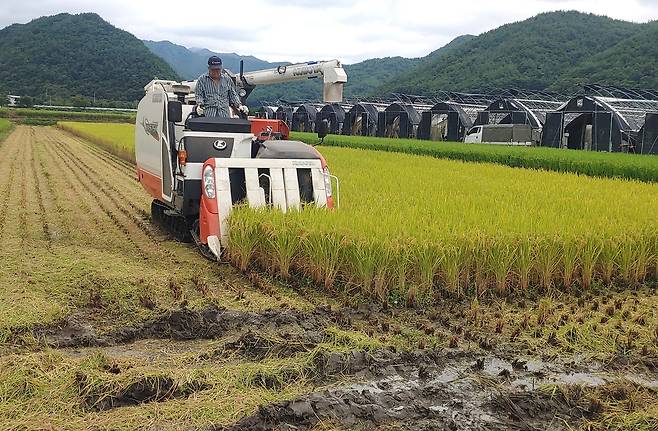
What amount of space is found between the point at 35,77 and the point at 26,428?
79.3 m

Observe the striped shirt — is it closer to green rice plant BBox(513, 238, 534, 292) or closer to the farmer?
the farmer

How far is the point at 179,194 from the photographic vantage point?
278 inches

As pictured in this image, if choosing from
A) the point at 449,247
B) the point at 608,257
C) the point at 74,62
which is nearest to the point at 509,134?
the point at 608,257

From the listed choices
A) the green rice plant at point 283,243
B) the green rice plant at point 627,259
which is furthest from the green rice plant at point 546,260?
the green rice plant at point 283,243

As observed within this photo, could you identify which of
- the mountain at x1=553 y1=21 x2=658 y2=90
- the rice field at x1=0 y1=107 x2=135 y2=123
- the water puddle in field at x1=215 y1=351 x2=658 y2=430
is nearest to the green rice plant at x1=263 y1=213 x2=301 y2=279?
the water puddle in field at x1=215 y1=351 x2=658 y2=430

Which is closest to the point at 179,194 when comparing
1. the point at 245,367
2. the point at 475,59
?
the point at 245,367

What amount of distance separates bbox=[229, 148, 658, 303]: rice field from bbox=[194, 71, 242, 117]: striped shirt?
178cm

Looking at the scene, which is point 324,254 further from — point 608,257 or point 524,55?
point 524,55

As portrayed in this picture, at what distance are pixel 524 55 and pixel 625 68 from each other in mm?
16263

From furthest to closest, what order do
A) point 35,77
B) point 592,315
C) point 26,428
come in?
point 35,77 → point 592,315 → point 26,428

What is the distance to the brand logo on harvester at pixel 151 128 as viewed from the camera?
7.67m

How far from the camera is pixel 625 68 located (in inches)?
1870

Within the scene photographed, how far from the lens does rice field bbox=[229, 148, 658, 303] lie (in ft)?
17.5

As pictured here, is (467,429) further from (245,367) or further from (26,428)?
(26,428)
